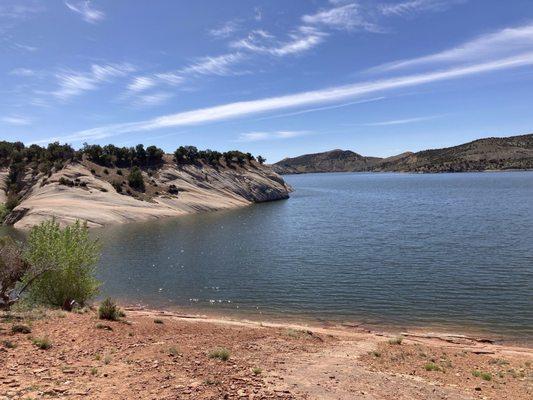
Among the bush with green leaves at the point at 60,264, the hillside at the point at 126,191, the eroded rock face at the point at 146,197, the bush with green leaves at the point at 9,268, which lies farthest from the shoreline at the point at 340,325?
the hillside at the point at 126,191

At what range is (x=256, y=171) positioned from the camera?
14950cm

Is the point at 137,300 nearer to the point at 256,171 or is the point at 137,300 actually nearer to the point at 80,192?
the point at 80,192

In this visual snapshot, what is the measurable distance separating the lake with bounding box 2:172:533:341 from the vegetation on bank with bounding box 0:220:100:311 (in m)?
9.91

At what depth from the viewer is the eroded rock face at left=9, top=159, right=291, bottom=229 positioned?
84.9 m

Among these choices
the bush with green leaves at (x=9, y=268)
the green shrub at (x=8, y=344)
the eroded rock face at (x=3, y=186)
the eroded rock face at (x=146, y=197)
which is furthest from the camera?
the eroded rock face at (x=3, y=186)

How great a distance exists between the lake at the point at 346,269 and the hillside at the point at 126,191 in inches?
484

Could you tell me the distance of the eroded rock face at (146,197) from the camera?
84875mm

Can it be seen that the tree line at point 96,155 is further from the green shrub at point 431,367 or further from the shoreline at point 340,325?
the green shrub at point 431,367

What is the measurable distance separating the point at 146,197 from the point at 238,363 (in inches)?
3707

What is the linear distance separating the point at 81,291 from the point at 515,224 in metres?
64.1

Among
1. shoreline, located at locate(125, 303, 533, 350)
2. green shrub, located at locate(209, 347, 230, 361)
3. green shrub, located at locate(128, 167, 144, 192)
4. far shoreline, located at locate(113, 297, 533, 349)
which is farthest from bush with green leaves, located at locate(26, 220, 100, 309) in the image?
green shrub, located at locate(128, 167, 144, 192)

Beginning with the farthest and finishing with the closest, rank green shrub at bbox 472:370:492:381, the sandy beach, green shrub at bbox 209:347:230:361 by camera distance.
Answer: green shrub at bbox 472:370:492:381
green shrub at bbox 209:347:230:361
the sandy beach

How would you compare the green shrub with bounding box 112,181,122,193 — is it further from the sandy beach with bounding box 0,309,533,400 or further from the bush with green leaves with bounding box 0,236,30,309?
the sandy beach with bounding box 0,309,533,400

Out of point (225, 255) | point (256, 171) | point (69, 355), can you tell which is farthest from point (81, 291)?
point (256, 171)
